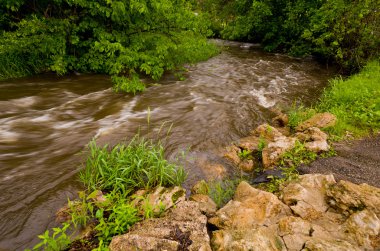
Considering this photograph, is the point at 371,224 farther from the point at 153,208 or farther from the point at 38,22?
the point at 38,22

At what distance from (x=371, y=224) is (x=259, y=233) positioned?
4.30 ft

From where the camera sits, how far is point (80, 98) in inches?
323

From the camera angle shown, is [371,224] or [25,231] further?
[25,231]

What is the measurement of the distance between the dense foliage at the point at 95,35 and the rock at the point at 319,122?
190 inches

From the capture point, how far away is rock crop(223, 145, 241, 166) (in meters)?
5.36

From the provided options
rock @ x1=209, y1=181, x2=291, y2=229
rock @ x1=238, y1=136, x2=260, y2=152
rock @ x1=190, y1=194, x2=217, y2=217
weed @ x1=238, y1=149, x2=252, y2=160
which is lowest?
weed @ x1=238, y1=149, x2=252, y2=160

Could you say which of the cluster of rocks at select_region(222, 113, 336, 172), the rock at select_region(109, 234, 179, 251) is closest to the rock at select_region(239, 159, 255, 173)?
the cluster of rocks at select_region(222, 113, 336, 172)

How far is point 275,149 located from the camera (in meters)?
5.30

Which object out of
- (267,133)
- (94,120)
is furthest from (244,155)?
(94,120)

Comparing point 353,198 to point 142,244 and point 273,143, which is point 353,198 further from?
point 142,244

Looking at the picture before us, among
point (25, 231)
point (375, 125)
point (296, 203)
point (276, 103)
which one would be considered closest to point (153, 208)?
point (25, 231)

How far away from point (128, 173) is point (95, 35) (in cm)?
643

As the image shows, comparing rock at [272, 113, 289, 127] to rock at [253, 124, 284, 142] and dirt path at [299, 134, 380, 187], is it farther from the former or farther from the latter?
dirt path at [299, 134, 380, 187]

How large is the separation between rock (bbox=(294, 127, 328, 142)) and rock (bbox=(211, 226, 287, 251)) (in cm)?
304
